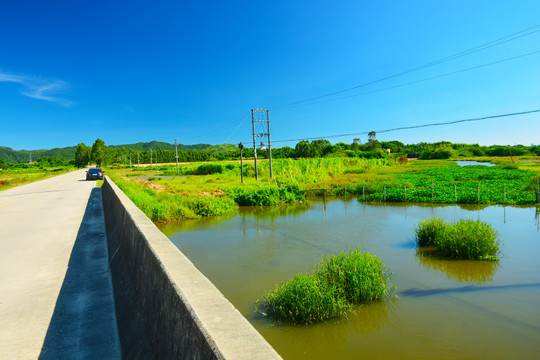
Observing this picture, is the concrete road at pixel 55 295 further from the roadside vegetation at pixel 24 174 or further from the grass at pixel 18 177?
the roadside vegetation at pixel 24 174

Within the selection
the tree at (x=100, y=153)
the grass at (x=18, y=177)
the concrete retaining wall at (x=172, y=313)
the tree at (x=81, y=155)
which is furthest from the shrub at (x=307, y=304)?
the tree at (x=81, y=155)

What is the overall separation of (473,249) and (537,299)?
297 centimetres

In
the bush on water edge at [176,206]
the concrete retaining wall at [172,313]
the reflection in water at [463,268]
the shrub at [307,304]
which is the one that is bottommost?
the reflection in water at [463,268]

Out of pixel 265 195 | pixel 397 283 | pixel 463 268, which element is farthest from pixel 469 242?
pixel 265 195

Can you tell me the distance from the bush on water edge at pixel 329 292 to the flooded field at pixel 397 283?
0.22 m

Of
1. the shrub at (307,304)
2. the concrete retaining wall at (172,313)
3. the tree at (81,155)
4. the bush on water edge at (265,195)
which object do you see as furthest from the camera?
the tree at (81,155)

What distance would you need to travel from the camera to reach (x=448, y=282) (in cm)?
929

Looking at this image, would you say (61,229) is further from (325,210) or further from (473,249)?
(325,210)

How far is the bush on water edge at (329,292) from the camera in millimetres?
6941

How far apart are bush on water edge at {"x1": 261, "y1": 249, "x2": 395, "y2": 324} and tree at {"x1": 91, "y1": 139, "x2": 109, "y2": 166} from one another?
108529 millimetres

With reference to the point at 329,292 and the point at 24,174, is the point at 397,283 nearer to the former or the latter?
the point at 329,292

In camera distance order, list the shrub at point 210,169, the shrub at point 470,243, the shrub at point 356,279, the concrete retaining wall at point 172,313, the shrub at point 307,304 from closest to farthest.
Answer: the concrete retaining wall at point 172,313 < the shrub at point 307,304 < the shrub at point 356,279 < the shrub at point 470,243 < the shrub at point 210,169

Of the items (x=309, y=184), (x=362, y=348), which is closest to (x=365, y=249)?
(x=362, y=348)

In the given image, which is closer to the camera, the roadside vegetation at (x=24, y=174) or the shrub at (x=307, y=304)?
the shrub at (x=307, y=304)
